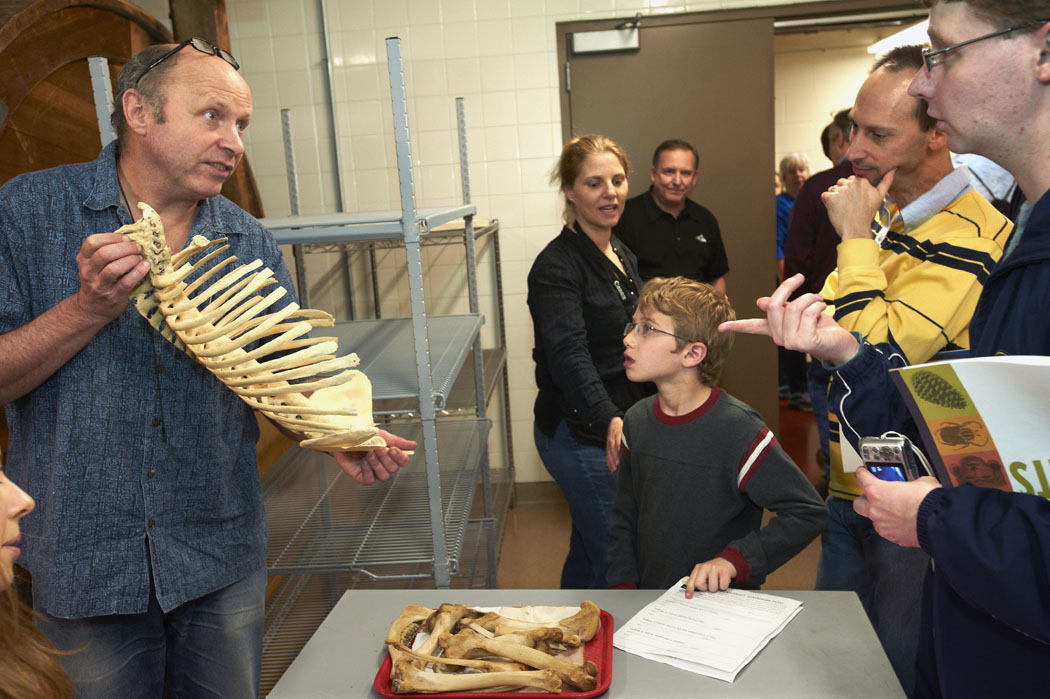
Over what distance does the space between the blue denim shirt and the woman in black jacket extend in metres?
1.15

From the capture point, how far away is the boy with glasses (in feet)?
5.62

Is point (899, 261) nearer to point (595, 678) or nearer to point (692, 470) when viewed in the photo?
point (692, 470)

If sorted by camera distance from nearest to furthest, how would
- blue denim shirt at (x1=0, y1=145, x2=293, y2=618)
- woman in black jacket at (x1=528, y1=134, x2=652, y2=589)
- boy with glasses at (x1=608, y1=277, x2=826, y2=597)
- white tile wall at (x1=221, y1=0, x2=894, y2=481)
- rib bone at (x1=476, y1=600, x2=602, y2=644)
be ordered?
rib bone at (x1=476, y1=600, x2=602, y2=644) → blue denim shirt at (x1=0, y1=145, x2=293, y2=618) → boy with glasses at (x1=608, y1=277, x2=826, y2=597) → woman in black jacket at (x1=528, y1=134, x2=652, y2=589) → white tile wall at (x1=221, y1=0, x2=894, y2=481)

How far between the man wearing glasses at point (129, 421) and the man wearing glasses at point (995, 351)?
92cm

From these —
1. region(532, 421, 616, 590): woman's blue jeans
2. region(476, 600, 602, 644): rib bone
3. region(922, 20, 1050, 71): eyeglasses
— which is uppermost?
region(922, 20, 1050, 71): eyeglasses

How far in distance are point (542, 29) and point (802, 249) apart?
171 centimetres

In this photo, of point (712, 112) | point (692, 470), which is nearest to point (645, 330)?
point (692, 470)

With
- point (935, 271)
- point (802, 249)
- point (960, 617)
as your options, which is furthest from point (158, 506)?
point (802, 249)

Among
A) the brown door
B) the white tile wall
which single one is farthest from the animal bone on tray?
the brown door

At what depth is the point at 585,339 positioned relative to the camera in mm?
2438

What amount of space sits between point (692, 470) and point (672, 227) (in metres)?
1.92

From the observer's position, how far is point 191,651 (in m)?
1.55

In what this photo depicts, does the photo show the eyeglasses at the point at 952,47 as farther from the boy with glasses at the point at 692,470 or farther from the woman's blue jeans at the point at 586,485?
the woman's blue jeans at the point at 586,485

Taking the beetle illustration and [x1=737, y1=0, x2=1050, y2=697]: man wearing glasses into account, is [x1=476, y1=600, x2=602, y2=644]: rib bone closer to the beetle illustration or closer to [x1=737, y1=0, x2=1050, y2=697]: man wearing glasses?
[x1=737, y1=0, x2=1050, y2=697]: man wearing glasses
